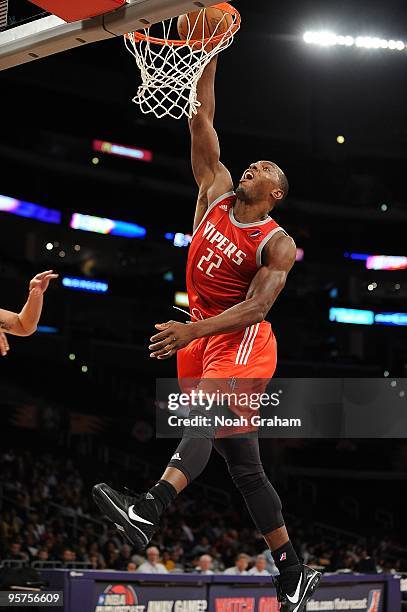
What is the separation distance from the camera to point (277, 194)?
5996mm

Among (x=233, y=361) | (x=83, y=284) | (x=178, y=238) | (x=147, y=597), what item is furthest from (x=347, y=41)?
(x=233, y=361)

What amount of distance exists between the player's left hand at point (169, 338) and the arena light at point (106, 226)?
28636 mm

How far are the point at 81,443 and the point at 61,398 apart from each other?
5.62 feet

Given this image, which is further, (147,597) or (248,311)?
(147,597)

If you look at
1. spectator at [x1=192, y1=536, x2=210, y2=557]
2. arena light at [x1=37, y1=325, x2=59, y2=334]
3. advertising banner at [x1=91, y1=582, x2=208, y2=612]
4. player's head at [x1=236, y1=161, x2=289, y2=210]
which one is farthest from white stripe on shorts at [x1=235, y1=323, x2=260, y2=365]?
arena light at [x1=37, y1=325, x2=59, y2=334]

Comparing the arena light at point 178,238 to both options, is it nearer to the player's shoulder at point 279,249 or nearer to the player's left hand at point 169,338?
the player's shoulder at point 279,249

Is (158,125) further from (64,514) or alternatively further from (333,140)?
(64,514)

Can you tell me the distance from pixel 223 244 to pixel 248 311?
642 mm

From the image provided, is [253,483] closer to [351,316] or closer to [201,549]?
[201,549]

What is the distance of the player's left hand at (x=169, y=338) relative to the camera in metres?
5.18

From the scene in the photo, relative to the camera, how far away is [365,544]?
88.4 ft

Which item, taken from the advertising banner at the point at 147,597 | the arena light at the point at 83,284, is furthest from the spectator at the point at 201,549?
the arena light at the point at 83,284

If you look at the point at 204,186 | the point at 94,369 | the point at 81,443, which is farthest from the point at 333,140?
the point at 204,186

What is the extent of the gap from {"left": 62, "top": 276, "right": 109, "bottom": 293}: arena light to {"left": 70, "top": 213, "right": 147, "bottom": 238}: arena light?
2.27 m
